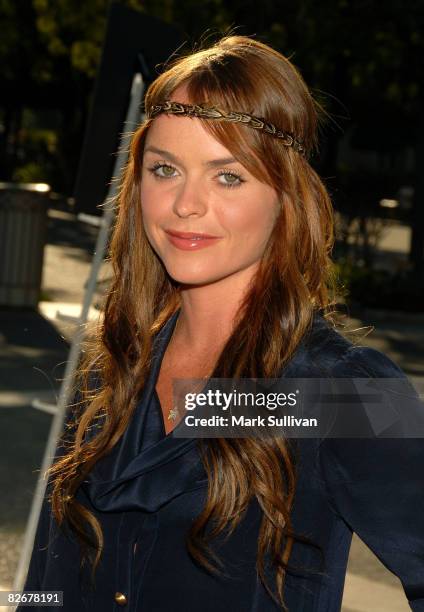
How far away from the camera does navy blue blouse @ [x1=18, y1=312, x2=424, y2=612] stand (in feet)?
6.72

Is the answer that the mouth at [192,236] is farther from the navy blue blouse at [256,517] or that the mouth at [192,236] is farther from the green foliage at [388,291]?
the green foliage at [388,291]

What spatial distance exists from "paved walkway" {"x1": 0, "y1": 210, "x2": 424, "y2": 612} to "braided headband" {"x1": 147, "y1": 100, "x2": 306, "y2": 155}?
74 cm

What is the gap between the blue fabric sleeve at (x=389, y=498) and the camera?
6.70ft

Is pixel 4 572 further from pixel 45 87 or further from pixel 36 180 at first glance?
pixel 45 87

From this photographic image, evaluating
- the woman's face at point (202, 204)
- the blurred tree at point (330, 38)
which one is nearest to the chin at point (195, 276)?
the woman's face at point (202, 204)

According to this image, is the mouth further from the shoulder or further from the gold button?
the gold button


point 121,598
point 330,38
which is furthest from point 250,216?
point 330,38

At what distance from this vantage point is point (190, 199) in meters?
2.31

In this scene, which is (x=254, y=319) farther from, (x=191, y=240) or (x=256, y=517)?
(x=256, y=517)

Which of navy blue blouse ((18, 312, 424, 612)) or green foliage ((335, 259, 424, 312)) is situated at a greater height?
navy blue blouse ((18, 312, 424, 612))

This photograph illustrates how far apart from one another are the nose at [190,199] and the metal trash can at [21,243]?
12912 millimetres

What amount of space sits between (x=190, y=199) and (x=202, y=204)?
2 centimetres

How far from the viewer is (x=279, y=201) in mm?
2354

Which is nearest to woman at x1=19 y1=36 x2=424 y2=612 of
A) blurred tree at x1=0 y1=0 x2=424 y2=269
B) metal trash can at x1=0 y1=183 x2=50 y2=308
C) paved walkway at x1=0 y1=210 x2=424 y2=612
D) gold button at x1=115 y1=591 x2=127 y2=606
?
gold button at x1=115 y1=591 x2=127 y2=606
